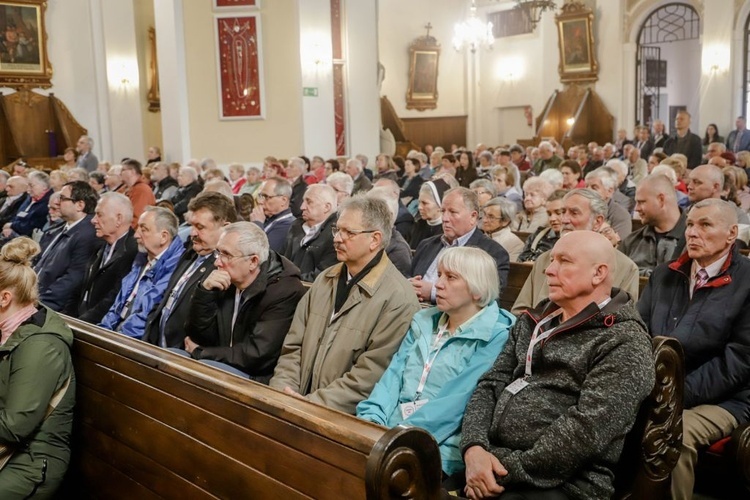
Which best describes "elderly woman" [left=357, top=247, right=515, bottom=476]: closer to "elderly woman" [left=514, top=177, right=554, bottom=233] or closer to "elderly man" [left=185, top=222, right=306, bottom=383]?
"elderly man" [left=185, top=222, right=306, bottom=383]

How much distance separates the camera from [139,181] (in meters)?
8.72

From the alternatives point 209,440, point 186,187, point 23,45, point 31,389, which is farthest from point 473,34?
point 209,440

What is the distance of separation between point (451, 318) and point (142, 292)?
7.00 ft

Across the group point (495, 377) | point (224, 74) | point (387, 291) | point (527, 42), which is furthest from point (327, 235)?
point (527, 42)

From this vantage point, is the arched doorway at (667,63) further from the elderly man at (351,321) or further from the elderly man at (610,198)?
the elderly man at (351,321)

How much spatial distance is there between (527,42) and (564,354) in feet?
59.7

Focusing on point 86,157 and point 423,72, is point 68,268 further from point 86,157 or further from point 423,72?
point 423,72

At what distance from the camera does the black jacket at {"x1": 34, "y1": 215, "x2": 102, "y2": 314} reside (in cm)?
521

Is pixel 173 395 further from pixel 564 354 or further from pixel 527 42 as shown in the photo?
pixel 527 42

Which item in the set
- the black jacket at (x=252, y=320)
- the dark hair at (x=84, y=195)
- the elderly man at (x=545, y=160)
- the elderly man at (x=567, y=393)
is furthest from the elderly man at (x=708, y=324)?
the elderly man at (x=545, y=160)

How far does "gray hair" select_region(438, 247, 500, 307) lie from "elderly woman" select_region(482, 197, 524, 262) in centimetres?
215

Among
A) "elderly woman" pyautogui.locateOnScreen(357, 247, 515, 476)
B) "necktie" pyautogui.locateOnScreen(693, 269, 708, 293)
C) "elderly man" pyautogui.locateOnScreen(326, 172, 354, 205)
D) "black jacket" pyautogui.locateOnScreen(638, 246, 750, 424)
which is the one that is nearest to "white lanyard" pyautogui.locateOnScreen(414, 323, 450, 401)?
"elderly woman" pyautogui.locateOnScreen(357, 247, 515, 476)

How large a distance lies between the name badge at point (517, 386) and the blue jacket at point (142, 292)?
7.77 feet

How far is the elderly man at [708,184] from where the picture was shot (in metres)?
5.14
